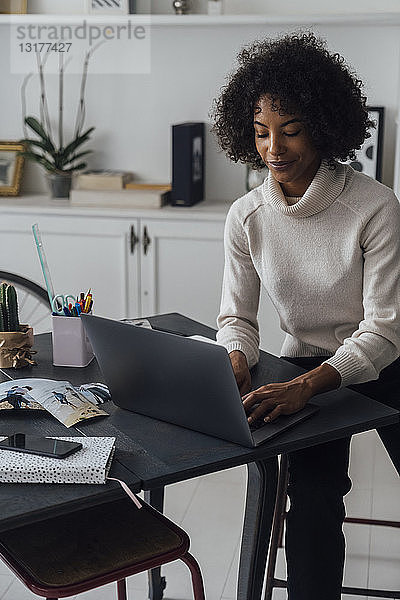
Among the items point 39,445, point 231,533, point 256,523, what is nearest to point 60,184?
point 231,533

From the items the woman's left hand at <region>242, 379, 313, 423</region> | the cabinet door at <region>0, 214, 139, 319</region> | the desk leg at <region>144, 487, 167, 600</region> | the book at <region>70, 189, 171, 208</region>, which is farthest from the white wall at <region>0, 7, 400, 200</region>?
the woman's left hand at <region>242, 379, 313, 423</region>

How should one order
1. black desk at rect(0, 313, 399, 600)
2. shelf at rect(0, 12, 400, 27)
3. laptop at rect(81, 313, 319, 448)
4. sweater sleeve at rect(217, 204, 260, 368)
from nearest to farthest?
black desk at rect(0, 313, 399, 600) → laptop at rect(81, 313, 319, 448) → sweater sleeve at rect(217, 204, 260, 368) → shelf at rect(0, 12, 400, 27)

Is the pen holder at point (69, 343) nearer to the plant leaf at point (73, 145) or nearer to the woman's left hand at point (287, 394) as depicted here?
the woman's left hand at point (287, 394)

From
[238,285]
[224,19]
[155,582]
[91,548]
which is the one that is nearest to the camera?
[91,548]

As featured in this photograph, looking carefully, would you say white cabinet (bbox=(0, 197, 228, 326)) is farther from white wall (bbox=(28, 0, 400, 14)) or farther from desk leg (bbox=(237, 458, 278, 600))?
desk leg (bbox=(237, 458, 278, 600))

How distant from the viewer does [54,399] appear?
1684 millimetres

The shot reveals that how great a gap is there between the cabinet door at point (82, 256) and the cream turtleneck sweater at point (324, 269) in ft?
4.86

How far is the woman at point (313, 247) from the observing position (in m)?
1.83

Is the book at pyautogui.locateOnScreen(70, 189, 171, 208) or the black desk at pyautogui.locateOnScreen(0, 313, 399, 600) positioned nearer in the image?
the black desk at pyautogui.locateOnScreen(0, 313, 399, 600)

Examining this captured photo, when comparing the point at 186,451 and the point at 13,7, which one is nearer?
the point at 186,451

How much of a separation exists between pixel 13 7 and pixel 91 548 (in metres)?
2.66

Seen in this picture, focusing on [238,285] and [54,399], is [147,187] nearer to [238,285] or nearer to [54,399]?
[238,285]

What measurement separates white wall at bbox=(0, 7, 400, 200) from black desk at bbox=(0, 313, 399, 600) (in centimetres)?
190

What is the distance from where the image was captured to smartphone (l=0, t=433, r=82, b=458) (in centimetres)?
145
